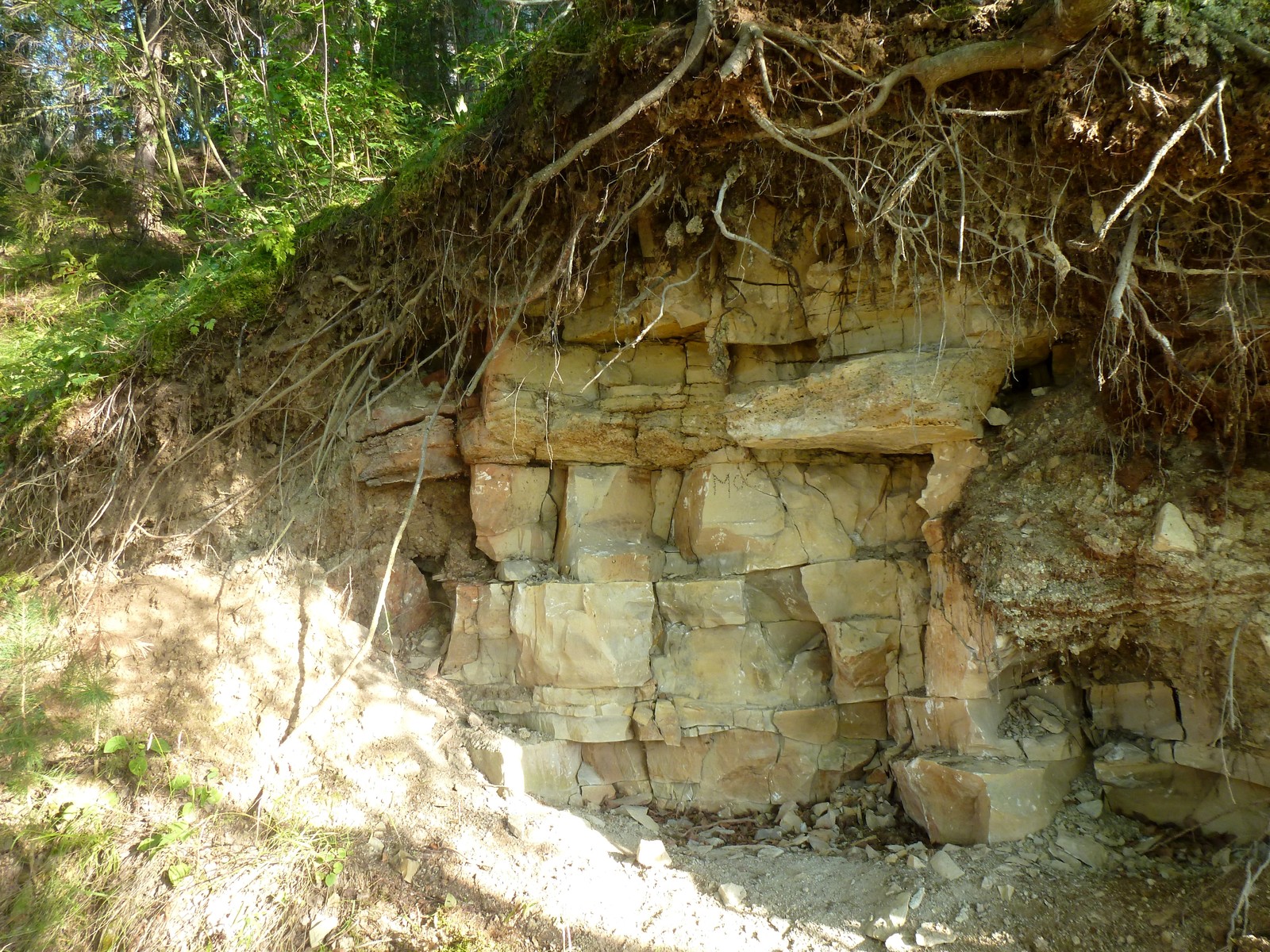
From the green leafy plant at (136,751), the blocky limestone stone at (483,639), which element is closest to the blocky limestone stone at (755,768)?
the blocky limestone stone at (483,639)

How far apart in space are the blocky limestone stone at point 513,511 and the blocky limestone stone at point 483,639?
0.28 metres

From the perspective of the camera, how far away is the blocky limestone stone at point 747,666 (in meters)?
4.51

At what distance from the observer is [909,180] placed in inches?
128

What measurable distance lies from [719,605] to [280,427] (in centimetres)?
310

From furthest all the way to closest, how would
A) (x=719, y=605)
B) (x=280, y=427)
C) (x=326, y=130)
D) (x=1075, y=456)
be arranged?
(x=326, y=130) → (x=280, y=427) → (x=719, y=605) → (x=1075, y=456)

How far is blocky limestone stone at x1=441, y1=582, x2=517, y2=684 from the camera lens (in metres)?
4.70

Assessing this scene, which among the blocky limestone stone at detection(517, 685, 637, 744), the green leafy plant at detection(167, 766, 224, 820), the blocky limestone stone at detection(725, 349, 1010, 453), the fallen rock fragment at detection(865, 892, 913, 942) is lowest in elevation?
the fallen rock fragment at detection(865, 892, 913, 942)

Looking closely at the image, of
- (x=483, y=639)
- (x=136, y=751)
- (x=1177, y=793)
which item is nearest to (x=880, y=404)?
(x=1177, y=793)

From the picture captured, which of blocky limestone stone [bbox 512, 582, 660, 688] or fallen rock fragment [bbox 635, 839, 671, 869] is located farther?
blocky limestone stone [bbox 512, 582, 660, 688]

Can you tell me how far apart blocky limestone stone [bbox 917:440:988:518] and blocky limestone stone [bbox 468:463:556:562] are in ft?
7.57

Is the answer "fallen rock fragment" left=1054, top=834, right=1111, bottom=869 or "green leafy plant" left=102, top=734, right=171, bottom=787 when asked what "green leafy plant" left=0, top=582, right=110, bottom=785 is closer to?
"green leafy plant" left=102, top=734, right=171, bottom=787

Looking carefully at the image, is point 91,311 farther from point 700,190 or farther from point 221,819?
point 700,190

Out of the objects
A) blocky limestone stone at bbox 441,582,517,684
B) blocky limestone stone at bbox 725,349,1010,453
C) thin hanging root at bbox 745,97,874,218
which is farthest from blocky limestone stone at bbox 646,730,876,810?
thin hanging root at bbox 745,97,874,218

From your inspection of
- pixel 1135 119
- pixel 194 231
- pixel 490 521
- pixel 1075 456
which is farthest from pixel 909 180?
pixel 194 231
